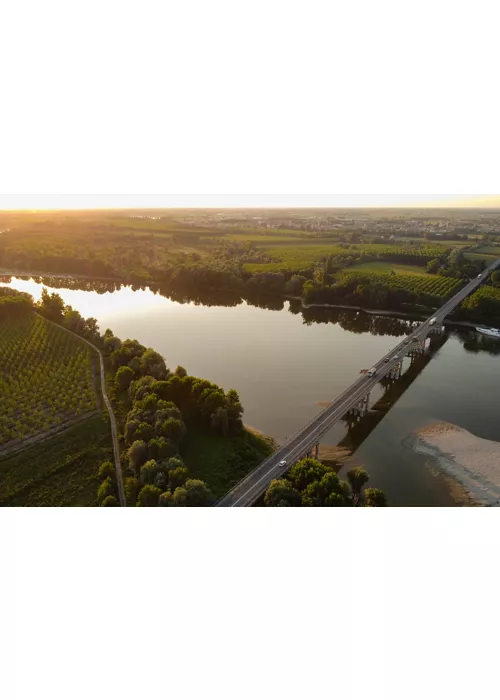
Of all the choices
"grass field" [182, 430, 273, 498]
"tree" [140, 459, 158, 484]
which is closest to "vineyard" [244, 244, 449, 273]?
"grass field" [182, 430, 273, 498]

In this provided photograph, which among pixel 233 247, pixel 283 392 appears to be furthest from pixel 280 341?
pixel 233 247

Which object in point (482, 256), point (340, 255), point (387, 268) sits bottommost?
point (387, 268)

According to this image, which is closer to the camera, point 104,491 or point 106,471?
point 104,491

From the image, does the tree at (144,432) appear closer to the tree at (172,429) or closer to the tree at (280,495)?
the tree at (172,429)

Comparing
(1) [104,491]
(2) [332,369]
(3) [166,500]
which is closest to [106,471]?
(1) [104,491]

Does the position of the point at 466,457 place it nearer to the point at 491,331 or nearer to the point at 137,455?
the point at 137,455

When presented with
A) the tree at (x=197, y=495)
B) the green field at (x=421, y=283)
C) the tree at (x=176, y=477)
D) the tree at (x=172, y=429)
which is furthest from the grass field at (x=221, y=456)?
the green field at (x=421, y=283)
